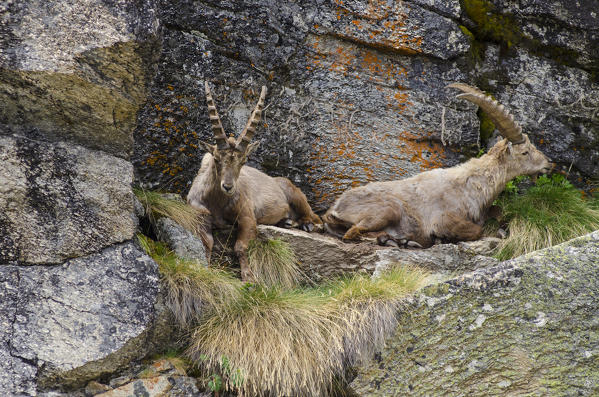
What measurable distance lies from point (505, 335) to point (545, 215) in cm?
Answer: 355

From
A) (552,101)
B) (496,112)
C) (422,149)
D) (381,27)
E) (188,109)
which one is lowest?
(422,149)

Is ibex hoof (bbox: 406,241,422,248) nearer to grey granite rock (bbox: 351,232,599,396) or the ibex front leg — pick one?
the ibex front leg

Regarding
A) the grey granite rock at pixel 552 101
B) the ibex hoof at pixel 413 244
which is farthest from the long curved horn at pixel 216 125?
the grey granite rock at pixel 552 101

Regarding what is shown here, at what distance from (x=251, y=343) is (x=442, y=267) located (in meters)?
2.75

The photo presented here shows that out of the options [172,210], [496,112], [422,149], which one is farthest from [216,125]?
[496,112]

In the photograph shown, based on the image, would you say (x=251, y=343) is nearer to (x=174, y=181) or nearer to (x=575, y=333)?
(x=575, y=333)

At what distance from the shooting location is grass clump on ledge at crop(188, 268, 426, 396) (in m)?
5.35

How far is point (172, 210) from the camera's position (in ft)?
22.8

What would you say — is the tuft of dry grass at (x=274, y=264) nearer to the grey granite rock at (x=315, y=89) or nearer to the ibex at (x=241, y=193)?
the ibex at (x=241, y=193)

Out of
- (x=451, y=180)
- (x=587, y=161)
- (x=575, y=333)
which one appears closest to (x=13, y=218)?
(x=575, y=333)

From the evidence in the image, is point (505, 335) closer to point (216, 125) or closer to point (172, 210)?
point (172, 210)

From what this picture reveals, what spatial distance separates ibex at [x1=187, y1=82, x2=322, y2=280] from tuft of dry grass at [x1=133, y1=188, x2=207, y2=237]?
247mm

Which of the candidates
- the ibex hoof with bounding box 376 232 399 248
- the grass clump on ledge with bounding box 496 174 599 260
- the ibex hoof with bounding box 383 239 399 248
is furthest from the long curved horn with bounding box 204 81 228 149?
the grass clump on ledge with bounding box 496 174 599 260

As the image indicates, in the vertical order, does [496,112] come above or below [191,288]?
above
